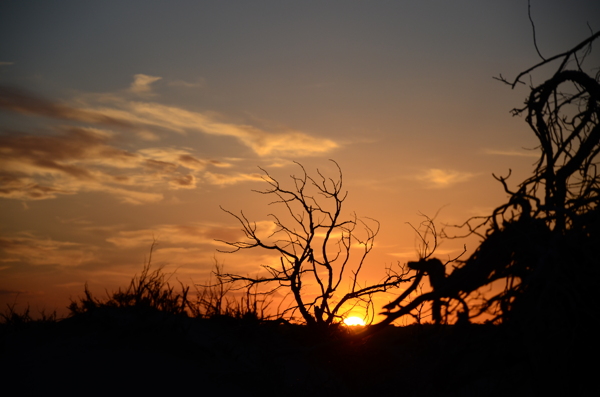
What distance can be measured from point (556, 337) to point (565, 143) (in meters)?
2.86

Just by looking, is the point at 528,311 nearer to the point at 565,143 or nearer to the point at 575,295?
the point at 575,295

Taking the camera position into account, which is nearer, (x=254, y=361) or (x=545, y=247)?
(x=545, y=247)

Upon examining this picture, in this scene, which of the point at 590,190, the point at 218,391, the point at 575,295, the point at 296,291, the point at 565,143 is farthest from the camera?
the point at 296,291

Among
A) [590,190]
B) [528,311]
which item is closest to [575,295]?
[528,311]

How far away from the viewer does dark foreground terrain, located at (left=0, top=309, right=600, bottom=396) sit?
5469mm

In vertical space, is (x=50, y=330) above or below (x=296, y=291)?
below

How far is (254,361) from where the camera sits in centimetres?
1072

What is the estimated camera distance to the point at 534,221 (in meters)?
5.71

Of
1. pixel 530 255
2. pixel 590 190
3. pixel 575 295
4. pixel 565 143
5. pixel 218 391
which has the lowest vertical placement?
pixel 218 391

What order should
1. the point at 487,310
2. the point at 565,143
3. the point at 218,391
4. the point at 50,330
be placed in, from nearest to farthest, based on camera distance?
1. the point at 487,310
2. the point at 565,143
3. the point at 218,391
4. the point at 50,330

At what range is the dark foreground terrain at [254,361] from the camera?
547 cm

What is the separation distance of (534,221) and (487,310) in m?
1.16

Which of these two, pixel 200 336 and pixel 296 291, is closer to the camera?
pixel 200 336

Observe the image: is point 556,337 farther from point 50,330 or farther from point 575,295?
point 50,330
